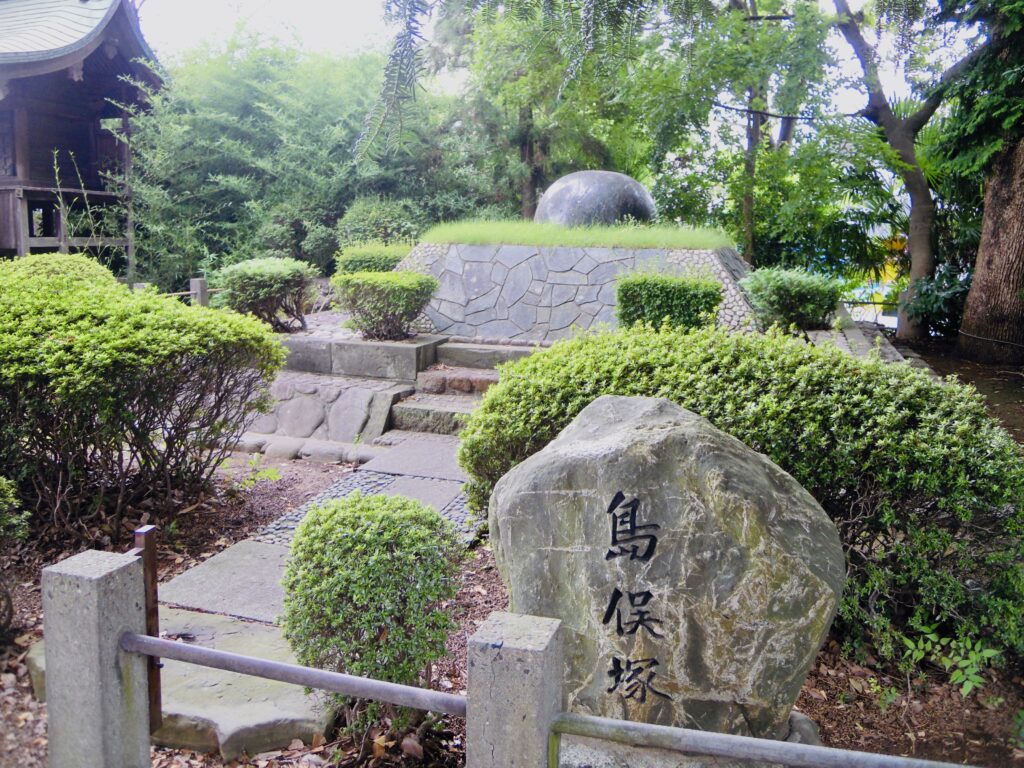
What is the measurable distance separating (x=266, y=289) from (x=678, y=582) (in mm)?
6954

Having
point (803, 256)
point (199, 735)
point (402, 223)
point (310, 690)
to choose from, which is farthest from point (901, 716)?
point (803, 256)

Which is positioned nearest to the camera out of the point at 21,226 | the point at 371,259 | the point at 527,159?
the point at 371,259

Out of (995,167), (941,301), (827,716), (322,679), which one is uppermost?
(995,167)

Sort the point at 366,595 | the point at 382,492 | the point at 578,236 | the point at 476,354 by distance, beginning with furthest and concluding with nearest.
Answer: the point at 578,236 < the point at 476,354 < the point at 382,492 < the point at 366,595

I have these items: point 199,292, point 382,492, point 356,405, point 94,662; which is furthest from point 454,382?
point 94,662

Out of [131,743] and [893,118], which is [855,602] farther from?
[893,118]

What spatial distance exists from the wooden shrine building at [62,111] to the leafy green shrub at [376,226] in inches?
141

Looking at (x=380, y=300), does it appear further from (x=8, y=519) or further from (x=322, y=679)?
(x=322, y=679)

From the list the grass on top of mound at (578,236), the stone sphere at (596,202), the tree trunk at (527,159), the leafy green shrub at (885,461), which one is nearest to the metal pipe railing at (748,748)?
the leafy green shrub at (885,461)

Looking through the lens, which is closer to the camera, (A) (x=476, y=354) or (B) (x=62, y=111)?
(A) (x=476, y=354)

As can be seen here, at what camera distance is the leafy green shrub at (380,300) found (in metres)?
8.15

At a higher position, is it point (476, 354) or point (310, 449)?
point (476, 354)

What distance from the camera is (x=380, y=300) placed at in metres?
8.16

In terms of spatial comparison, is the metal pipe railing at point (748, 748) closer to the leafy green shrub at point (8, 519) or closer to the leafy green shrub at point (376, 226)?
the leafy green shrub at point (8, 519)
